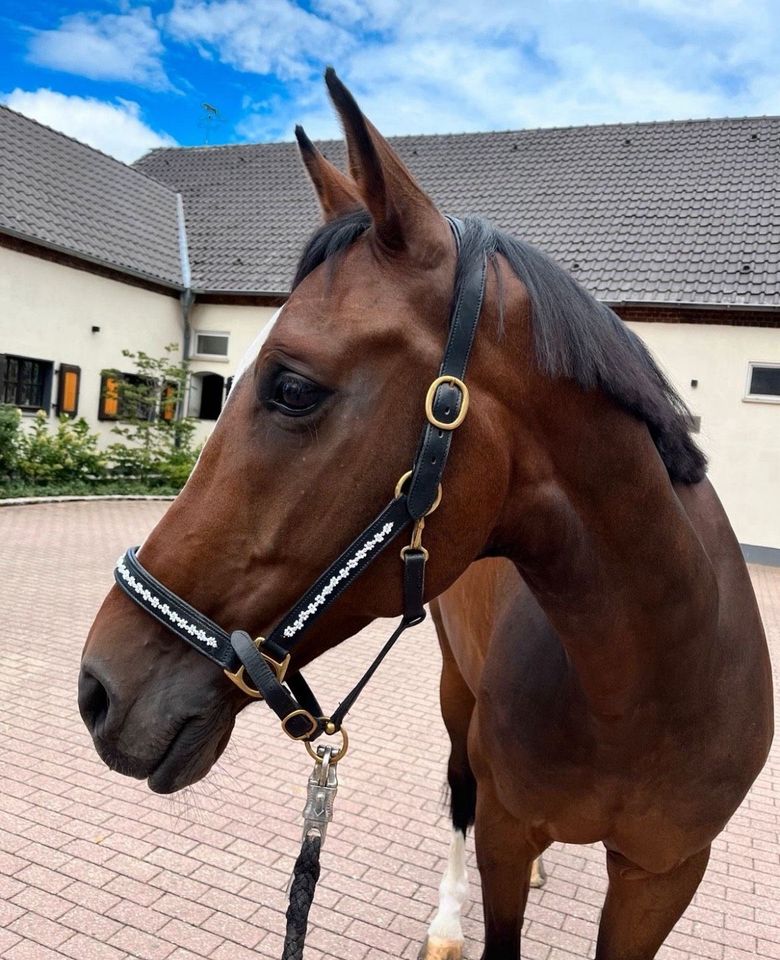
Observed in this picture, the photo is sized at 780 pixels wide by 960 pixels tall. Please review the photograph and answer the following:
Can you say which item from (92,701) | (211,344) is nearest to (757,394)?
(211,344)

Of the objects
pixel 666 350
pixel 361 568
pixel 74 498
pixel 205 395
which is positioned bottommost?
pixel 74 498

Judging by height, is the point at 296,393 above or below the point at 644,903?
above

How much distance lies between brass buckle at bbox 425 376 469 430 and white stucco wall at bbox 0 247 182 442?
555 inches

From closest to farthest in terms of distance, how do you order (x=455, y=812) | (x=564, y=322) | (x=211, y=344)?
(x=564, y=322)
(x=455, y=812)
(x=211, y=344)

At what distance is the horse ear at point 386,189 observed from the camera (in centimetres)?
112

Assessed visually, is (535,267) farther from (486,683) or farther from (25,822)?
(25,822)

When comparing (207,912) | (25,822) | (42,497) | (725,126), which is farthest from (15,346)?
(725,126)

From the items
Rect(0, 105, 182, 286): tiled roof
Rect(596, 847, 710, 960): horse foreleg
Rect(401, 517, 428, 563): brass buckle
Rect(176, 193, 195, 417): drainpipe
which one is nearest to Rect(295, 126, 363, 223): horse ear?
Rect(401, 517, 428, 563): brass buckle

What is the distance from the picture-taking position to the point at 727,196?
47.0ft

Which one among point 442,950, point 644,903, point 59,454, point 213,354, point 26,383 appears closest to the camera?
point 644,903

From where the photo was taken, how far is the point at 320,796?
1.51 metres

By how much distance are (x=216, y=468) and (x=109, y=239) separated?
54.7 feet

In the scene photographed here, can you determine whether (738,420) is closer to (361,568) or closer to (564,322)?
(564,322)

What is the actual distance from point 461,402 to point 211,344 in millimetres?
16901
